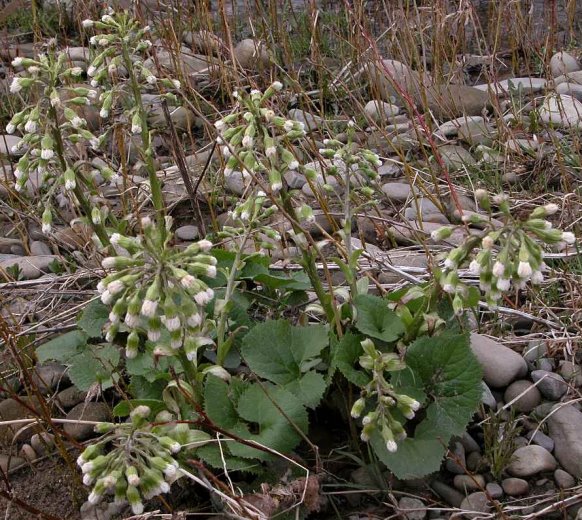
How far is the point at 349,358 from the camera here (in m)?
2.38

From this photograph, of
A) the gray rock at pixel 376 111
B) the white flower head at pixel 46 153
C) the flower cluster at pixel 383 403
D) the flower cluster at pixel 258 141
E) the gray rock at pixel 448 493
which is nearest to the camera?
the flower cluster at pixel 383 403

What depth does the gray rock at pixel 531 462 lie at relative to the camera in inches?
95.7

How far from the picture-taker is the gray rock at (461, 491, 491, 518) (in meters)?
2.31

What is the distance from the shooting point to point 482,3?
23.5ft

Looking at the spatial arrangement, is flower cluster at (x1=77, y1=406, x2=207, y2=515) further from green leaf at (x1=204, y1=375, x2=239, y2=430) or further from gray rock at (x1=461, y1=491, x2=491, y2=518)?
gray rock at (x1=461, y1=491, x2=491, y2=518)

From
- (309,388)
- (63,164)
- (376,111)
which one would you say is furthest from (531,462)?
(376,111)

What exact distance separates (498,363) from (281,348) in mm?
801

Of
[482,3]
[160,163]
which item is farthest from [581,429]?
[482,3]

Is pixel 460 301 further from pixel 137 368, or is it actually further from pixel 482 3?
pixel 482 3

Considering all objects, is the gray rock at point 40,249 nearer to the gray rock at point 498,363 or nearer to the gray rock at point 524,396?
the gray rock at point 498,363

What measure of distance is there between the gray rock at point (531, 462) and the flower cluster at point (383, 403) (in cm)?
44

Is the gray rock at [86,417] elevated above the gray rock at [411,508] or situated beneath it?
elevated above

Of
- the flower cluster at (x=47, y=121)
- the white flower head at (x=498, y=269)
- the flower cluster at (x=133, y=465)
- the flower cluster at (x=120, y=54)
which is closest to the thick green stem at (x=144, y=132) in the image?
the flower cluster at (x=120, y=54)

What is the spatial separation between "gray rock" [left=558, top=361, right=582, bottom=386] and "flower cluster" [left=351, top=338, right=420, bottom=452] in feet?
2.63
